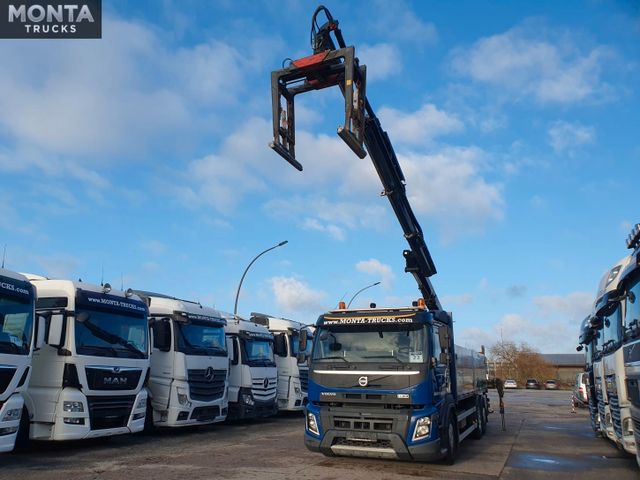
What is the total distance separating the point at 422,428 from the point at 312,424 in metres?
1.86

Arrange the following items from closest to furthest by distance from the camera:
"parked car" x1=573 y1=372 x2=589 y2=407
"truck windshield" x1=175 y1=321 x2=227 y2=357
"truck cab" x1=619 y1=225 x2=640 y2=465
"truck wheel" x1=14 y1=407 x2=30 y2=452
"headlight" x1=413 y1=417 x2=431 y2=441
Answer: "truck cab" x1=619 y1=225 x2=640 y2=465 → "headlight" x1=413 y1=417 x2=431 y2=441 → "truck wheel" x1=14 y1=407 x2=30 y2=452 → "truck windshield" x1=175 y1=321 x2=227 y2=357 → "parked car" x1=573 y1=372 x2=589 y2=407

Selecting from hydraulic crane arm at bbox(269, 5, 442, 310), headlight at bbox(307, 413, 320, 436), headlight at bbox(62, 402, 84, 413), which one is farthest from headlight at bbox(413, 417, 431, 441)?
headlight at bbox(62, 402, 84, 413)

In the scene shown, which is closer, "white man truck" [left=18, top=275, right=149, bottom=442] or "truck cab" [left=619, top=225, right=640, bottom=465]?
"truck cab" [left=619, top=225, right=640, bottom=465]

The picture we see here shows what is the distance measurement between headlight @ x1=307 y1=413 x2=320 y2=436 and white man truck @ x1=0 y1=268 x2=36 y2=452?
4.44m

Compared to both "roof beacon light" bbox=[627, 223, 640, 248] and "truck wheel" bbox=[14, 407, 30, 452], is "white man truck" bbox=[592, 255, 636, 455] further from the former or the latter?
"truck wheel" bbox=[14, 407, 30, 452]

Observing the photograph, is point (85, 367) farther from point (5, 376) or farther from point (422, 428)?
point (422, 428)

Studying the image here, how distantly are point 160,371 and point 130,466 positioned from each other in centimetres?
386

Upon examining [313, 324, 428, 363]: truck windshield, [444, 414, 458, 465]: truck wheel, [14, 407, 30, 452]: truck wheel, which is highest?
[313, 324, 428, 363]: truck windshield

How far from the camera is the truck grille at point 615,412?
8.70m

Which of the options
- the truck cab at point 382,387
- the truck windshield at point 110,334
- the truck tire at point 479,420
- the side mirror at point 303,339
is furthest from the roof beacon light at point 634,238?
the truck windshield at point 110,334

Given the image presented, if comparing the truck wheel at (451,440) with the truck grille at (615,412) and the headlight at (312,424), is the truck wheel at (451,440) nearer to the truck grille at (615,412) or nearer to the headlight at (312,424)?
Answer: the headlight at (312,424)

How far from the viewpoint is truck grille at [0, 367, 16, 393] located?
307 inches

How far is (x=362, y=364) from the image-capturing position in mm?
8984

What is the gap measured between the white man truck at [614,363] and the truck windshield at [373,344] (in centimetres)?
296
